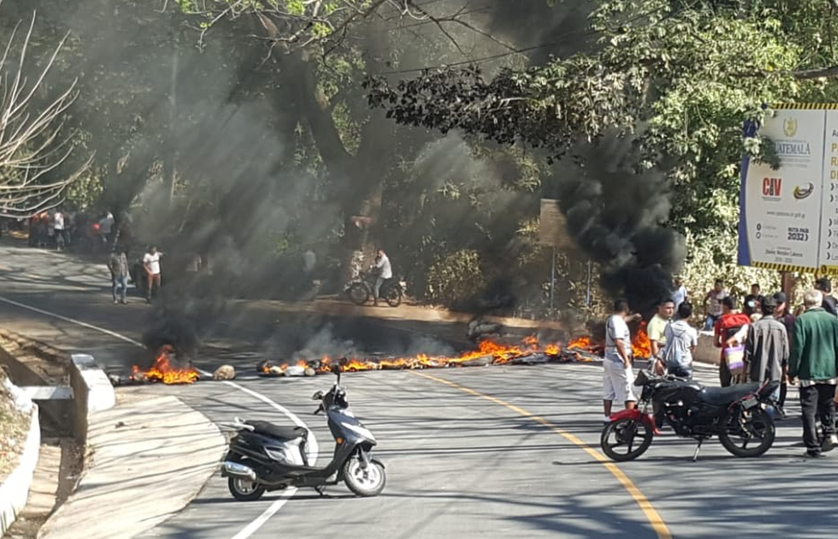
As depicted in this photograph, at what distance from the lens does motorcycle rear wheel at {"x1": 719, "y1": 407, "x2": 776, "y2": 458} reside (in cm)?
1316

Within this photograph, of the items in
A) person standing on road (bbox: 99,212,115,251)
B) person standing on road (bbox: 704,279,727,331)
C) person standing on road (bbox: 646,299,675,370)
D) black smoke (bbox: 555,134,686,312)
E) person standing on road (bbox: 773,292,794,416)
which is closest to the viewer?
person standing on road (bbox: 773,292,794,416)

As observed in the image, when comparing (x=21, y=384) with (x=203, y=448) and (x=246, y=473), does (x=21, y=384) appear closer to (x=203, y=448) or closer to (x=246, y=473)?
(x=203, y=448)

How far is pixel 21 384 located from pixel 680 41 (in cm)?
1635

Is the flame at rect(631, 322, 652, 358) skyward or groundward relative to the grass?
skyward

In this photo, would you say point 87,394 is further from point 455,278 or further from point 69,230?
point 69,230

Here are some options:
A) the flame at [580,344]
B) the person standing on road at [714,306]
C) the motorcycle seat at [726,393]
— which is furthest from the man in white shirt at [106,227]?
the motorcycle seat at [726,393]

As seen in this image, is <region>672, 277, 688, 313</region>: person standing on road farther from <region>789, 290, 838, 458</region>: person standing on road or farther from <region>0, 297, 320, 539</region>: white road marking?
<region>789, 290, 838, 458</region>: person standing on road

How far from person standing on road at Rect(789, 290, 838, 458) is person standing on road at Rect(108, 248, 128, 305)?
26.5 metres

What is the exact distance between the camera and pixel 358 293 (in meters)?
35.5

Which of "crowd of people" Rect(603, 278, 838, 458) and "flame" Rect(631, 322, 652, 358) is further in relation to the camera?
"flame" Rect(631, 322, 652, 358)

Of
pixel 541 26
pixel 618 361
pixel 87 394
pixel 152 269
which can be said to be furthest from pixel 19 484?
pixel 152 269

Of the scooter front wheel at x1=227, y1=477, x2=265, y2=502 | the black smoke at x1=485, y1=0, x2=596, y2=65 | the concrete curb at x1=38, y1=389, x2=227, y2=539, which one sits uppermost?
the black smoke at x1=485, y1=0, x2=596, y2=65

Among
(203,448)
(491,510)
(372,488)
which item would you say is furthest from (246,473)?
(203,448)

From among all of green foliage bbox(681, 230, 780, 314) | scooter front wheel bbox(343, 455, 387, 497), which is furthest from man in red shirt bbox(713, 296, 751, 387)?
green foliage bbox(681, 230, 780, 314)
